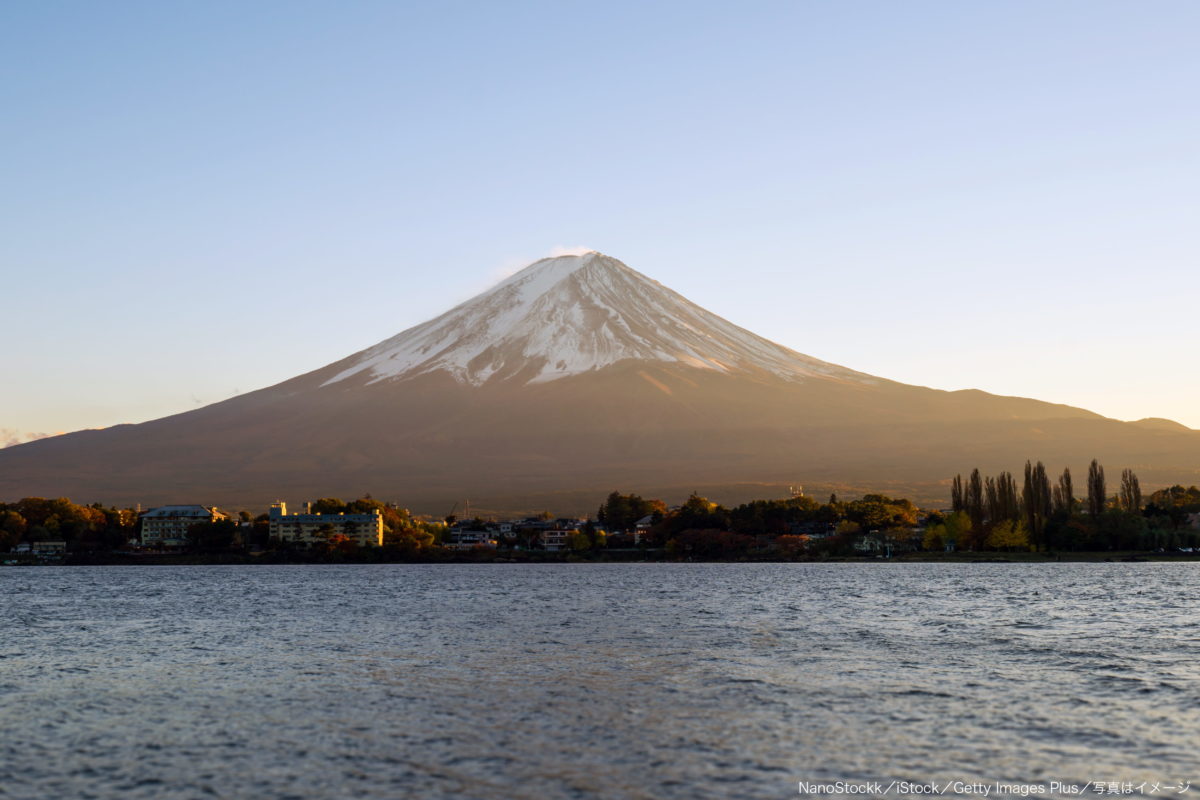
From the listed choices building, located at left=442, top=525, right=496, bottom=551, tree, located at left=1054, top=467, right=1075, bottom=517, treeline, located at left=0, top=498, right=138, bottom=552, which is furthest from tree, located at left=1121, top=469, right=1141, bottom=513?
treeline, located at left=0, top=498, right=138, bottom=552

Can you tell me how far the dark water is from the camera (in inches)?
851

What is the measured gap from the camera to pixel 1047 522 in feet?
457

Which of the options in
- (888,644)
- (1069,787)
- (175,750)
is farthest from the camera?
(888,644)

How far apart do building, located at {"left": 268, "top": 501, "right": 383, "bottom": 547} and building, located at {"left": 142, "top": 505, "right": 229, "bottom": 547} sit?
873cm

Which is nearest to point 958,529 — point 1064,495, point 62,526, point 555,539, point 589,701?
point 1064,495

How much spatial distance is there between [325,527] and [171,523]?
1151 inches

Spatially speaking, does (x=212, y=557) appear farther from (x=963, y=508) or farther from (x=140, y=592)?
(x=963, y=508)

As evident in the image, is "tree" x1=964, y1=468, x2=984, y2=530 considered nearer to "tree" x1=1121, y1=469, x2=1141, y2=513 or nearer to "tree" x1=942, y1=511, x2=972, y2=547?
"tree" x1=942, y1=511, x2=972, y2=547

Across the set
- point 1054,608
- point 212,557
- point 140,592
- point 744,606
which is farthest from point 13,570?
point 1054,608

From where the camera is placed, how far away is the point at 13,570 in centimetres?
14388

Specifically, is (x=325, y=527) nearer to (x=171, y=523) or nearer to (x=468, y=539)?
(x=171, y=523)

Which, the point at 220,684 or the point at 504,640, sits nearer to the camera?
the point at 220,684

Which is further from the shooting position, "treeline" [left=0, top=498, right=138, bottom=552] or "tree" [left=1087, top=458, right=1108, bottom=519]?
"treeline" [left=0, top=498, right=138, bottom=552]

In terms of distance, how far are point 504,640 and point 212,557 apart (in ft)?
412
